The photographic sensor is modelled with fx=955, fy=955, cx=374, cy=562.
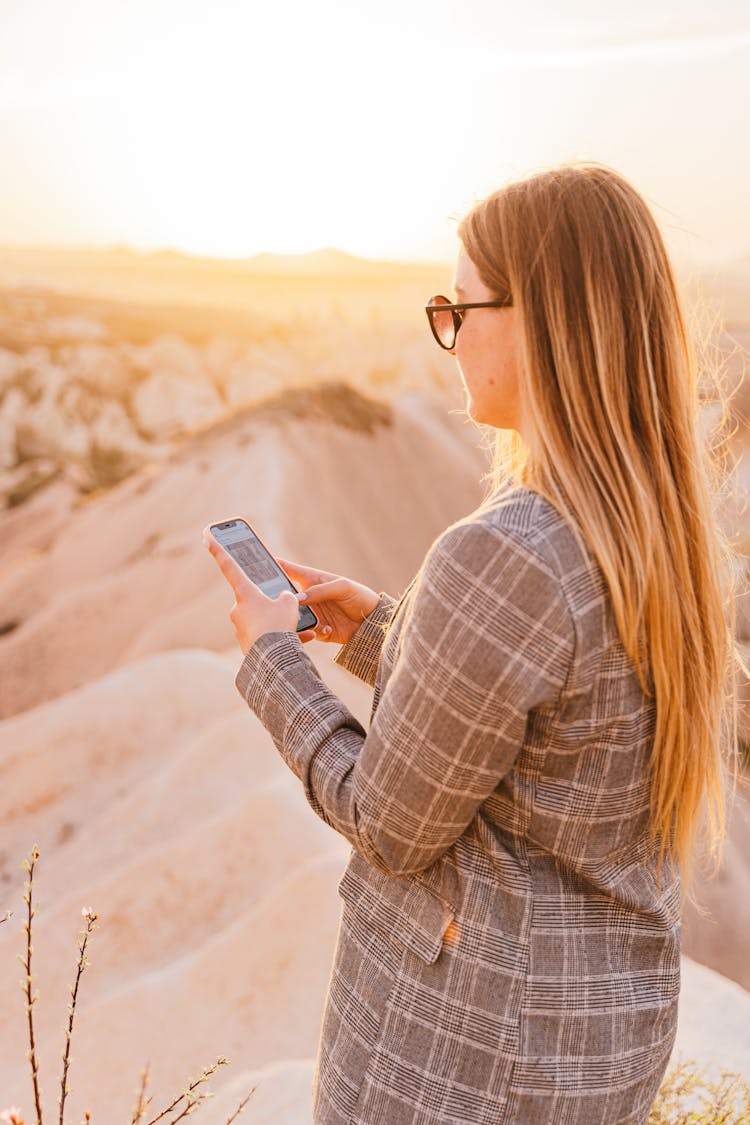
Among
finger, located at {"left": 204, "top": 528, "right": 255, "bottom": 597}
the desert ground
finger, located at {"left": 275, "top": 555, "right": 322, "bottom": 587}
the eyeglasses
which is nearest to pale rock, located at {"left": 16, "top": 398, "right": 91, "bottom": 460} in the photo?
the desert ground

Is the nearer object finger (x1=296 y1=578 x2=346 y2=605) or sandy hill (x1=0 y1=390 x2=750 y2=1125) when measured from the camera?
finger (x1=296 y1=578 x2=346 y2=605)

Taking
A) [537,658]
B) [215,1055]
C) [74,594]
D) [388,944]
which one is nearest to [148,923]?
[215,1055]

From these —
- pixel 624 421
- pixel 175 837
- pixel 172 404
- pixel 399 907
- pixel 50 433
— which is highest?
pixel 624 421

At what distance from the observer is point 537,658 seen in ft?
2.57

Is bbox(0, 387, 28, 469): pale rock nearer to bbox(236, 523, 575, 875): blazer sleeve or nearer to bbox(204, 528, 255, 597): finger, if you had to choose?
bbox(204, 528, 255, 597): finger

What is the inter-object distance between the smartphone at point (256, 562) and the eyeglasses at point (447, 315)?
400 mm

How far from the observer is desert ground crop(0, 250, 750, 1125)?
11.0 ft

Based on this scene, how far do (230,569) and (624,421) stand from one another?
20.4 inches

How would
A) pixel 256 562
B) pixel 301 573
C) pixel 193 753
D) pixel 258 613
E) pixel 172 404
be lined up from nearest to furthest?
pixel 258 613 < pixel 256 562 < pixel 301 573 < pixel 193 753 < pixel 172 404

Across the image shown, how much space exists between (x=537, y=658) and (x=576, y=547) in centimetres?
10

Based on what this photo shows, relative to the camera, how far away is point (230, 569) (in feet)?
3.79

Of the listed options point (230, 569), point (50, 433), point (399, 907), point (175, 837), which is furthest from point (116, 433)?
point (399, 907)

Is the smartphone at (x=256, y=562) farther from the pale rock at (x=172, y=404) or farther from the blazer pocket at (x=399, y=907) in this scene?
the pale rock at (x=172, y=404)

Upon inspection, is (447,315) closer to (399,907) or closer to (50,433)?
(399,907)
